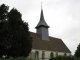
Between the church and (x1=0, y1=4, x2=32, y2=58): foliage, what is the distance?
981 centimetres

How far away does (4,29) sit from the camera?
907 inches

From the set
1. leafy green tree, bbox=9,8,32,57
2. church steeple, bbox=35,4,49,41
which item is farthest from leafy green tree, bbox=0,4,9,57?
church steeple, bbox=35,4,49,41

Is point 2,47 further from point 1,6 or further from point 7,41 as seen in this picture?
point 1,6

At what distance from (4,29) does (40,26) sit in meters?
18.4

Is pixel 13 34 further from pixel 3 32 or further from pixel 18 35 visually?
pixel 3 32

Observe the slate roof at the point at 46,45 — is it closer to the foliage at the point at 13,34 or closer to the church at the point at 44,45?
the church at the point at 44,45

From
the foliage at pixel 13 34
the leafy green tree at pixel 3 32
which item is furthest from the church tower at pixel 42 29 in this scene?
the leafy green tree at pixel 3 32

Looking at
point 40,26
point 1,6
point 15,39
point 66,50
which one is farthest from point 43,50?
point 1,6

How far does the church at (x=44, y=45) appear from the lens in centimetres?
3575

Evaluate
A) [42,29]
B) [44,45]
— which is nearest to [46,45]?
[44,45]

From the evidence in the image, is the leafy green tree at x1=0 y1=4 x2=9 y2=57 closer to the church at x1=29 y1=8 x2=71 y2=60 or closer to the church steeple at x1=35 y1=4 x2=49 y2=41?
the church at x1=29 y1=8 x2=71 y2=60

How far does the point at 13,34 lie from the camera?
79.5 feet

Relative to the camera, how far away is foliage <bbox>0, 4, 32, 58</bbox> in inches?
912

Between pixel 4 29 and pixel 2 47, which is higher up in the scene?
pixel 4 29
